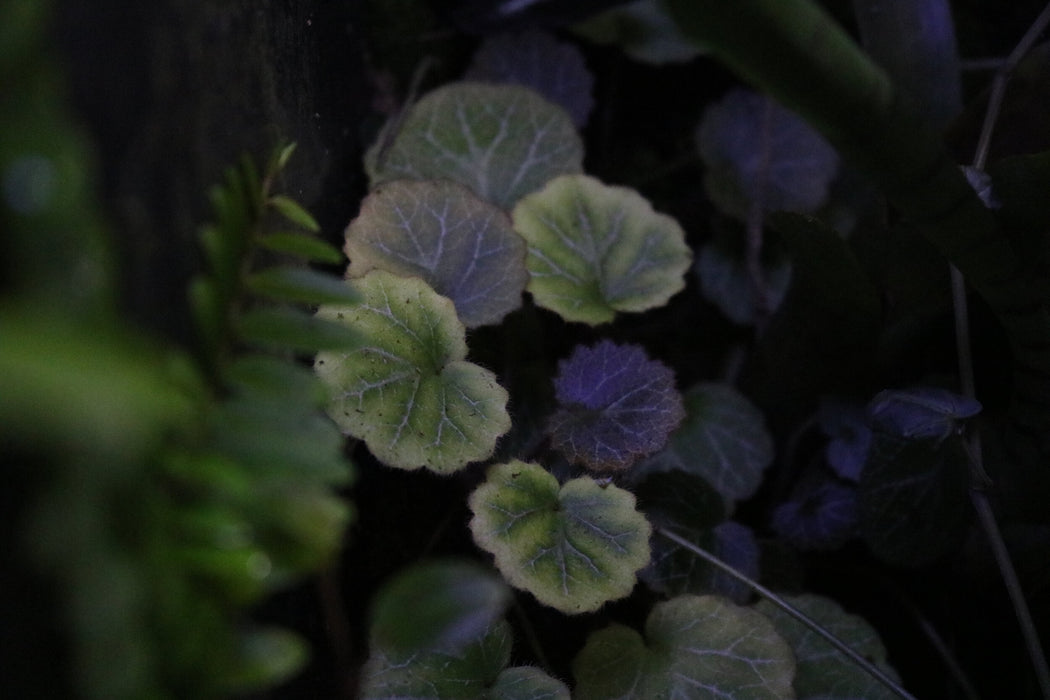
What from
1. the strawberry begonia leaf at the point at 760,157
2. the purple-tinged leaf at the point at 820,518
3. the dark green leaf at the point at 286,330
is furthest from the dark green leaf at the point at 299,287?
the strawberry begonia leaf at the point at 760,157

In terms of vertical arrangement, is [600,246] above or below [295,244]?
below

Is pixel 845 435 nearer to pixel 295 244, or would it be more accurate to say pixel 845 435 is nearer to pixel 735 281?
pixel 735 281

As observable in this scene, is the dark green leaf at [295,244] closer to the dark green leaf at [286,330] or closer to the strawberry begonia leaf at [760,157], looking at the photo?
the dark green leaf at [286,330]

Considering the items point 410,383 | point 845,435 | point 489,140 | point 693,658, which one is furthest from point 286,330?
point 845,435

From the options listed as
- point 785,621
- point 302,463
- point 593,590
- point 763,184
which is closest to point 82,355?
point 302,463

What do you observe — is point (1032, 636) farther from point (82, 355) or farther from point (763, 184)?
point (82, 355)
